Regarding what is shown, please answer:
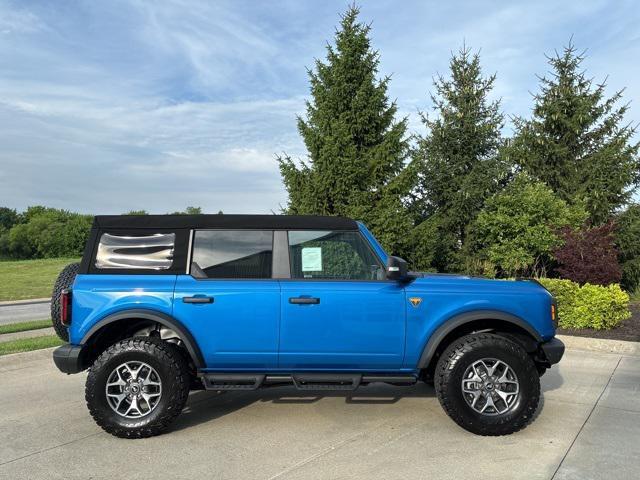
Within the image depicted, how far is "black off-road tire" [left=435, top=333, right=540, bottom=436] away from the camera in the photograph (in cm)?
438

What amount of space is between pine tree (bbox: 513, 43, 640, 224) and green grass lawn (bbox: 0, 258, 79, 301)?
2144 centimetres

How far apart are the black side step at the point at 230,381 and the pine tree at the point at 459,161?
11829mm

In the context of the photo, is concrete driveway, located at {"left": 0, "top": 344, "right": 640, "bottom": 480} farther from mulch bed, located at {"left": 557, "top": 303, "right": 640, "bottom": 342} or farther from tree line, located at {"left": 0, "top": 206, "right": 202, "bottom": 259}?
tree line, located at {"left": 0, "top": 206, "right": 202, "bottom": 259}

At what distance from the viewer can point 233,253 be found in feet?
15.5

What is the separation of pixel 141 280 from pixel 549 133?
15.3 m

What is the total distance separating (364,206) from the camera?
13031mm

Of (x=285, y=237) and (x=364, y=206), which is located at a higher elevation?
(x=364, y=206)

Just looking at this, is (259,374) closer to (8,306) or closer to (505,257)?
(505,257)

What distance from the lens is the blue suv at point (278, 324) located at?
174 inches

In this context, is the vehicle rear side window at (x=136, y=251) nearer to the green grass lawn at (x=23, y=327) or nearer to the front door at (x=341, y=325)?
the front door at (x=341, y=325)

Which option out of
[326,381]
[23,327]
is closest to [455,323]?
[326,381]

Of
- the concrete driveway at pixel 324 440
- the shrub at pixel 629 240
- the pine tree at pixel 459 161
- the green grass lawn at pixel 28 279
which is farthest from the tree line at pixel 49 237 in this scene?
the concrete driveway at pixel 324 440

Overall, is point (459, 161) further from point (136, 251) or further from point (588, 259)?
point (136, 251)

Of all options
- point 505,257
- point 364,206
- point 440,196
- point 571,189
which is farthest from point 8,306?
point 571,189
